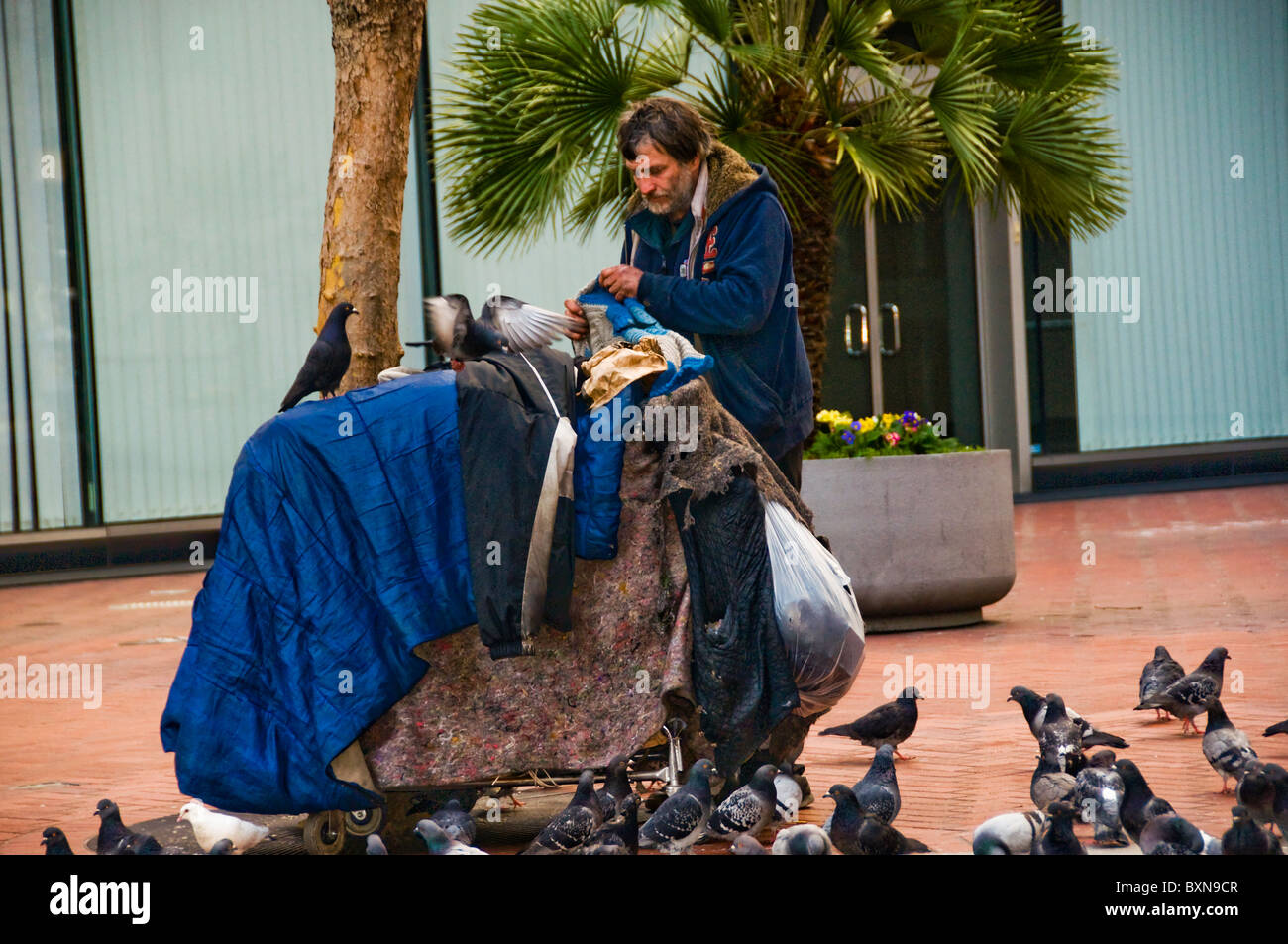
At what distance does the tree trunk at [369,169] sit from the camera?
5.31 metres

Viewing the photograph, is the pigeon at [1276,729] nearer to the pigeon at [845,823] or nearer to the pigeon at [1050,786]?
the pigeon at [1050,786]

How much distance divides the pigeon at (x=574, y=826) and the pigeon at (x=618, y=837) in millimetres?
19

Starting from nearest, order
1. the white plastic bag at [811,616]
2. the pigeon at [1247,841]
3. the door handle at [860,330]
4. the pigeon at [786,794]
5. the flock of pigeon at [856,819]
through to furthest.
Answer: the pigeon at [1247,841]
the flock of pigeon at [856,819]
the white plastic bag at [811,616]
the pigeon at [786,794]
the door handle at [860,330]

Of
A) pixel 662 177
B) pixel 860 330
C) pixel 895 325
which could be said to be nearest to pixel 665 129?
pixel 662 177

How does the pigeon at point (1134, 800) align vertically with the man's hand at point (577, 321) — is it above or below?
below

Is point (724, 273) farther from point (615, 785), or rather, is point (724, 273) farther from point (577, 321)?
point (615, 785)

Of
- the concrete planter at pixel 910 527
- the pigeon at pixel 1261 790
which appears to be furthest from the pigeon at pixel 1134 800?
the concrete planter at pixel 910 527

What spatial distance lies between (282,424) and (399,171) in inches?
79.0

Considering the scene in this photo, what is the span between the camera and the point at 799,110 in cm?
757

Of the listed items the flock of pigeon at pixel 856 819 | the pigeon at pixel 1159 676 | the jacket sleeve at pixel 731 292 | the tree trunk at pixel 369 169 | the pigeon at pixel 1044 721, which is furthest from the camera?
the tree trunk at pixel 369 169

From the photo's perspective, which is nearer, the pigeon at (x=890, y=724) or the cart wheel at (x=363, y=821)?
the cart wheel at (x=363, y=821)

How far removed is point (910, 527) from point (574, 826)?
4225mm

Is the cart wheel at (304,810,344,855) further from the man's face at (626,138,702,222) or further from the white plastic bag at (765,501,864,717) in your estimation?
the man's face at (626,138,702,222)
